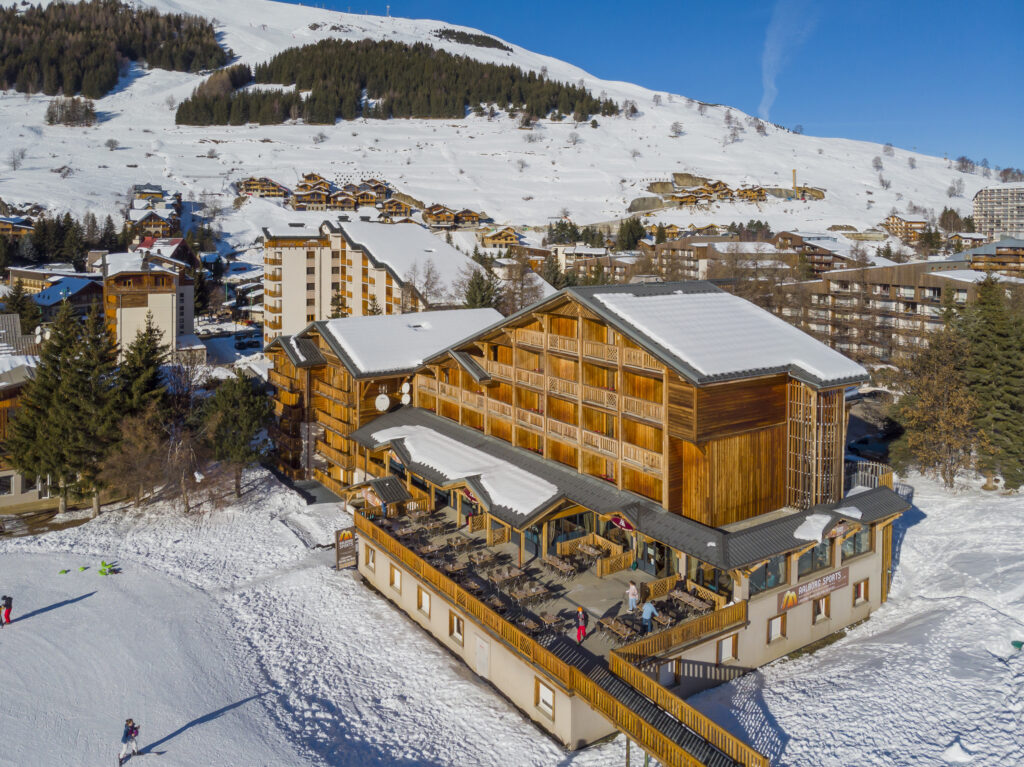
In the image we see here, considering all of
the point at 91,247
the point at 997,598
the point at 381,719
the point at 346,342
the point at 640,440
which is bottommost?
the point at 381,719

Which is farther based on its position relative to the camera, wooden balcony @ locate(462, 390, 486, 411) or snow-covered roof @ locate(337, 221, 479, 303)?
snow-covered roof @ locate(337, 221, 479, 303)

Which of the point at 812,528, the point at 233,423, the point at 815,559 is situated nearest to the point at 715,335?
the point at 812,528

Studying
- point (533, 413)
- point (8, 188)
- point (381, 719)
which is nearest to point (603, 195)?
point (8, 188)

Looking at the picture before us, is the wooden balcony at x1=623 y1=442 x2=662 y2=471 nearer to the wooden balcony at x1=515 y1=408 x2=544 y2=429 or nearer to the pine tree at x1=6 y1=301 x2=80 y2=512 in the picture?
the wooden balcony at x1=515 y1=408 x2=544 y2=429

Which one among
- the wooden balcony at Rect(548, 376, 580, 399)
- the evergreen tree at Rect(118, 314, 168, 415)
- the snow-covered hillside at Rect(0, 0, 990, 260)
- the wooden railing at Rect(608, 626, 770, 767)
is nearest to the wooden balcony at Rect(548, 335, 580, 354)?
the wooden balcony at Rect(548, 376, 580, 399)

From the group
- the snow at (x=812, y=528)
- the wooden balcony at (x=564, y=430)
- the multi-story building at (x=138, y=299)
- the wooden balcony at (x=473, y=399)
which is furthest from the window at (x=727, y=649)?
the multi-story building at (x=138, y=299)

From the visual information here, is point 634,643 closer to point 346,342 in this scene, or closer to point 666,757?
point 666,757
